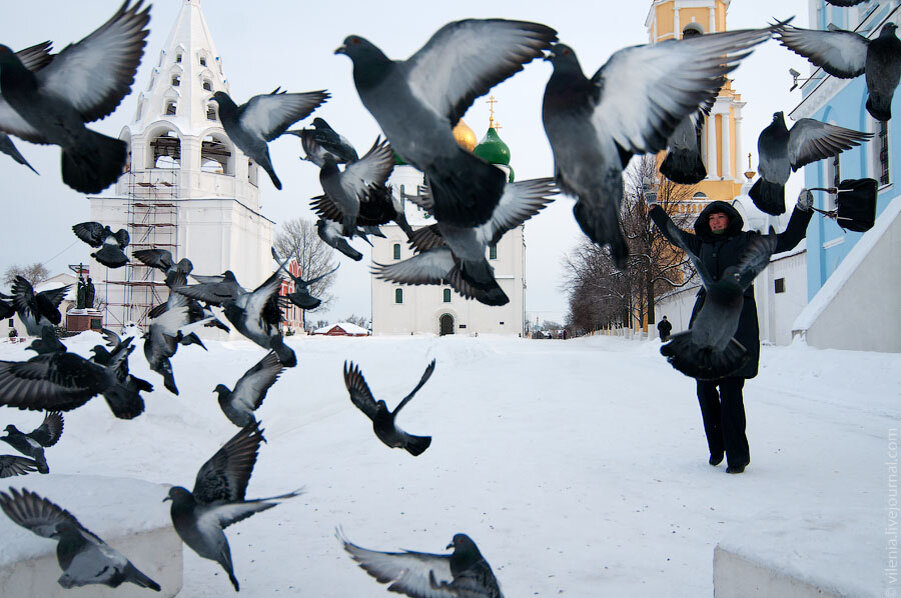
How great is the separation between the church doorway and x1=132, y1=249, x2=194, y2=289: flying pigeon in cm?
4453

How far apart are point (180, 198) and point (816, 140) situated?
26357mm

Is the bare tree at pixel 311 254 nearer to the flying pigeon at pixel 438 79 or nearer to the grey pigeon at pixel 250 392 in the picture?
the grey pigeon at pixel 250 392

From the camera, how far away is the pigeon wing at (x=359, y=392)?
198cm

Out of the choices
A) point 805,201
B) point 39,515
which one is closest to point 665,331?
point 805,201

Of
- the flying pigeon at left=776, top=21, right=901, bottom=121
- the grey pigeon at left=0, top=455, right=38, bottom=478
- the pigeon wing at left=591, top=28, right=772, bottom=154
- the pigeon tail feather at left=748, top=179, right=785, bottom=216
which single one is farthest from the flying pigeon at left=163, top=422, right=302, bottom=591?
the flying pigeon at left=776, top=21, right=901, bottom=121

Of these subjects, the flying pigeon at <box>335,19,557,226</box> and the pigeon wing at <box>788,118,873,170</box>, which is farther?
the pigeon wing at <box>788,118,873,170</box>

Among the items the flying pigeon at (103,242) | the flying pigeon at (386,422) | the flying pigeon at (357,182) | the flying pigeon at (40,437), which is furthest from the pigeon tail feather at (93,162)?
the flying pigeon at (40,437)

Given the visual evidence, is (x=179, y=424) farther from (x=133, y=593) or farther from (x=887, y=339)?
(x=887, y=339)

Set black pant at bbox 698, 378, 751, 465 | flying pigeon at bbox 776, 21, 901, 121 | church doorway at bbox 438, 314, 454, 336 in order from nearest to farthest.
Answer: flying pigeon at bbox 776, 21, 901, 121
black pant at bbox 698, 378, 751, 465
church doorway at bbox 438, 314, 454, 336

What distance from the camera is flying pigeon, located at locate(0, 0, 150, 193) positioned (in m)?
1.46

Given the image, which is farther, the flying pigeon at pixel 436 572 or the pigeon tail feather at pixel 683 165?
the flying pigeon at pixel 436 572

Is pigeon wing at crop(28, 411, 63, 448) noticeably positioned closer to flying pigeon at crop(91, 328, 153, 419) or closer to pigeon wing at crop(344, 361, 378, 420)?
flying pigeon at crop(91, 328, 153, 419)

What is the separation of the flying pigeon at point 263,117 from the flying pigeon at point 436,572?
1207 mm

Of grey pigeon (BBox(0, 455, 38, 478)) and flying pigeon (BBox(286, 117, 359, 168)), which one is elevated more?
flying pigeon (BBox(286, 117, 359, 168))
